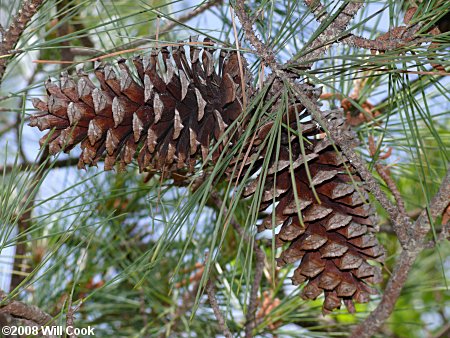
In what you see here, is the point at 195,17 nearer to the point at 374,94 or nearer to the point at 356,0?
the point at 374,94

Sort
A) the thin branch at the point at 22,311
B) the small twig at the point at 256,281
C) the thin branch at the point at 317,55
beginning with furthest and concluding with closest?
the small twig at the point at 256,281 < the thin branch at the point at 22,311 < the thin branch at the point at 317,55

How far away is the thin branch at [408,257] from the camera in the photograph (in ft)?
2.42

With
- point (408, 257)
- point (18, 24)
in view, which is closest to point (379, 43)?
point (408, 257)

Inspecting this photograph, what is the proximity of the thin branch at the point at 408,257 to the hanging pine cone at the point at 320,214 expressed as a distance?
39 millimetres

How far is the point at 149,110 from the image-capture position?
2.34 ft

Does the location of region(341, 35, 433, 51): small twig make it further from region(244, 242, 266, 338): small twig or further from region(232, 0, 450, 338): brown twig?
region(244, 242, 266, 338): small twig

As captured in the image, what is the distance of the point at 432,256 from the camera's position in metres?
1.77

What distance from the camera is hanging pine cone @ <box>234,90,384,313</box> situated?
2.35 feet

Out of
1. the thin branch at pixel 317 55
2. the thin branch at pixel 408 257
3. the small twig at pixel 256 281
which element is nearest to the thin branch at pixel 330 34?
the thin branch at pixel 317 55

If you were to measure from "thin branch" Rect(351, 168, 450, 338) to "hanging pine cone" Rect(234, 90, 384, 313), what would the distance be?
0.04 meters

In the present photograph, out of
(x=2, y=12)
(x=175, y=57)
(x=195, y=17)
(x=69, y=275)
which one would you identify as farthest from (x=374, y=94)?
(x=2, y=12)

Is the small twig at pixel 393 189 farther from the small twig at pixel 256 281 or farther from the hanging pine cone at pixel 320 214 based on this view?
the small twig at pixel 256 281

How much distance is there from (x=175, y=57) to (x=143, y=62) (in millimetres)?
36

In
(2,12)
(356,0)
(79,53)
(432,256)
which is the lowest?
(432,256)
